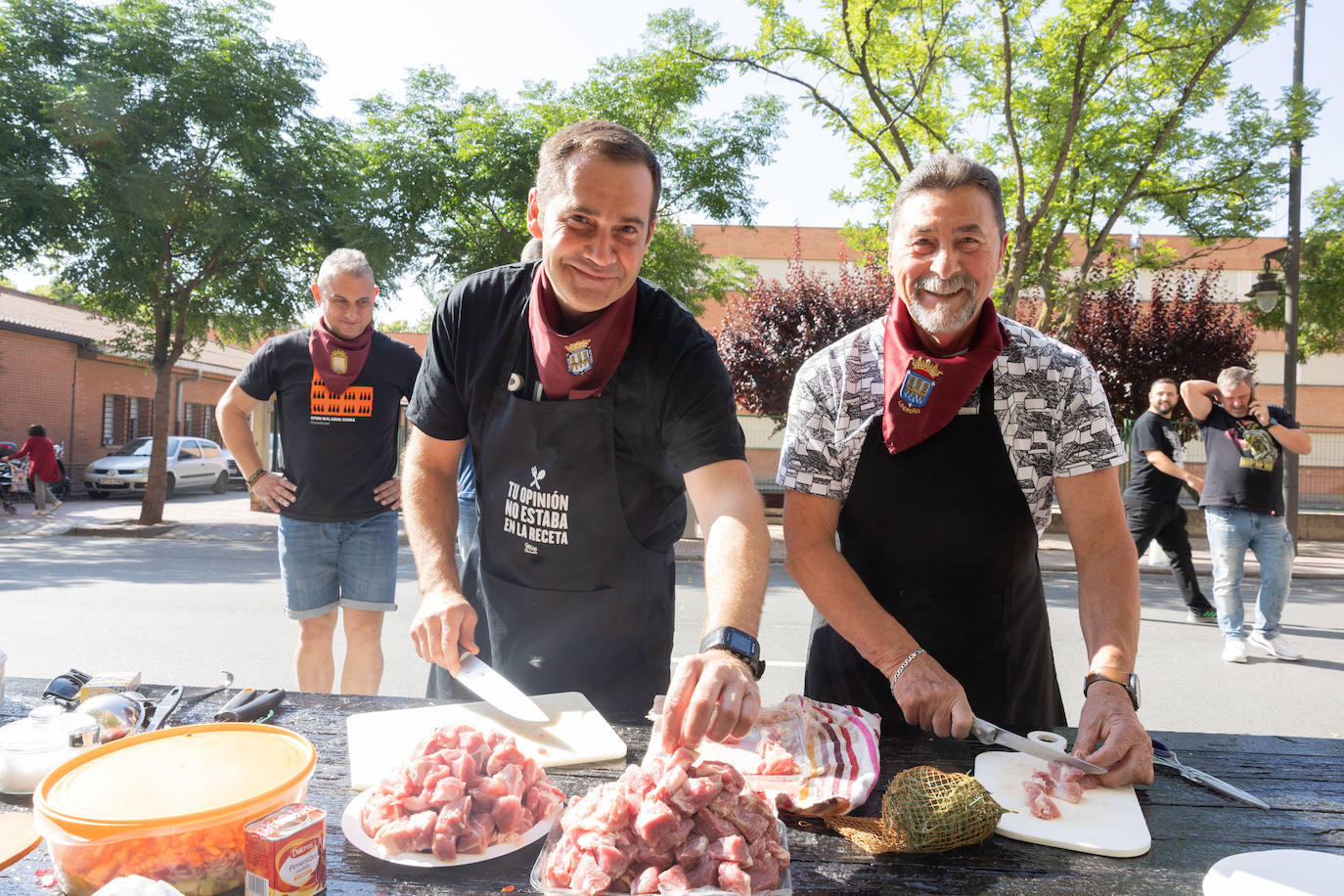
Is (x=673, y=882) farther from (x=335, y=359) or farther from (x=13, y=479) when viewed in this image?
(x=13, y=479)

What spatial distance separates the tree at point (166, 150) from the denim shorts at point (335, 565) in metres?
8.60

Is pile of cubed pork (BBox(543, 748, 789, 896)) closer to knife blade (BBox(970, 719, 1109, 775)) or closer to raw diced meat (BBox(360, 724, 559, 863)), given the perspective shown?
raw diced meat (BBox(360, 724, 559, 863))

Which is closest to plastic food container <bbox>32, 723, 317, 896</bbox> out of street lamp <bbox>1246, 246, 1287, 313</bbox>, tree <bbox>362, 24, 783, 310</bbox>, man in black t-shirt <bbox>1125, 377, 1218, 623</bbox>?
man in black t-shirt <bbox>1125, 377, 1218, 623</bbox>

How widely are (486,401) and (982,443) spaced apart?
4.49 feet

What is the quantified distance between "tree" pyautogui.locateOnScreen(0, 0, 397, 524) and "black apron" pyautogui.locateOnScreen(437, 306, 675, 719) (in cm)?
1071

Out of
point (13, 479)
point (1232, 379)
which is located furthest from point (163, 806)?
point (13, 479)

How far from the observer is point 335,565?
4.33m

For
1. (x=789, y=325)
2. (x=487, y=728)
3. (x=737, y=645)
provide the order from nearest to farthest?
1. (x=737, y=645)
2. (x=487, y=728)
3. (x=789, y=325)

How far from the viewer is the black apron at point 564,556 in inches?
87.7

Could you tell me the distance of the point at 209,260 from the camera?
13.3 metres

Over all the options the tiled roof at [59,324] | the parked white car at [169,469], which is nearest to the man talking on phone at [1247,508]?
the parked white car at [169,469]

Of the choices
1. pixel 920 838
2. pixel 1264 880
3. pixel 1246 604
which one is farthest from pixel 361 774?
pixel 1246 604

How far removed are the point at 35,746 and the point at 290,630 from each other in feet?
19.3

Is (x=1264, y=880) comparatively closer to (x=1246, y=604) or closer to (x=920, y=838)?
(x=920, y=838)
